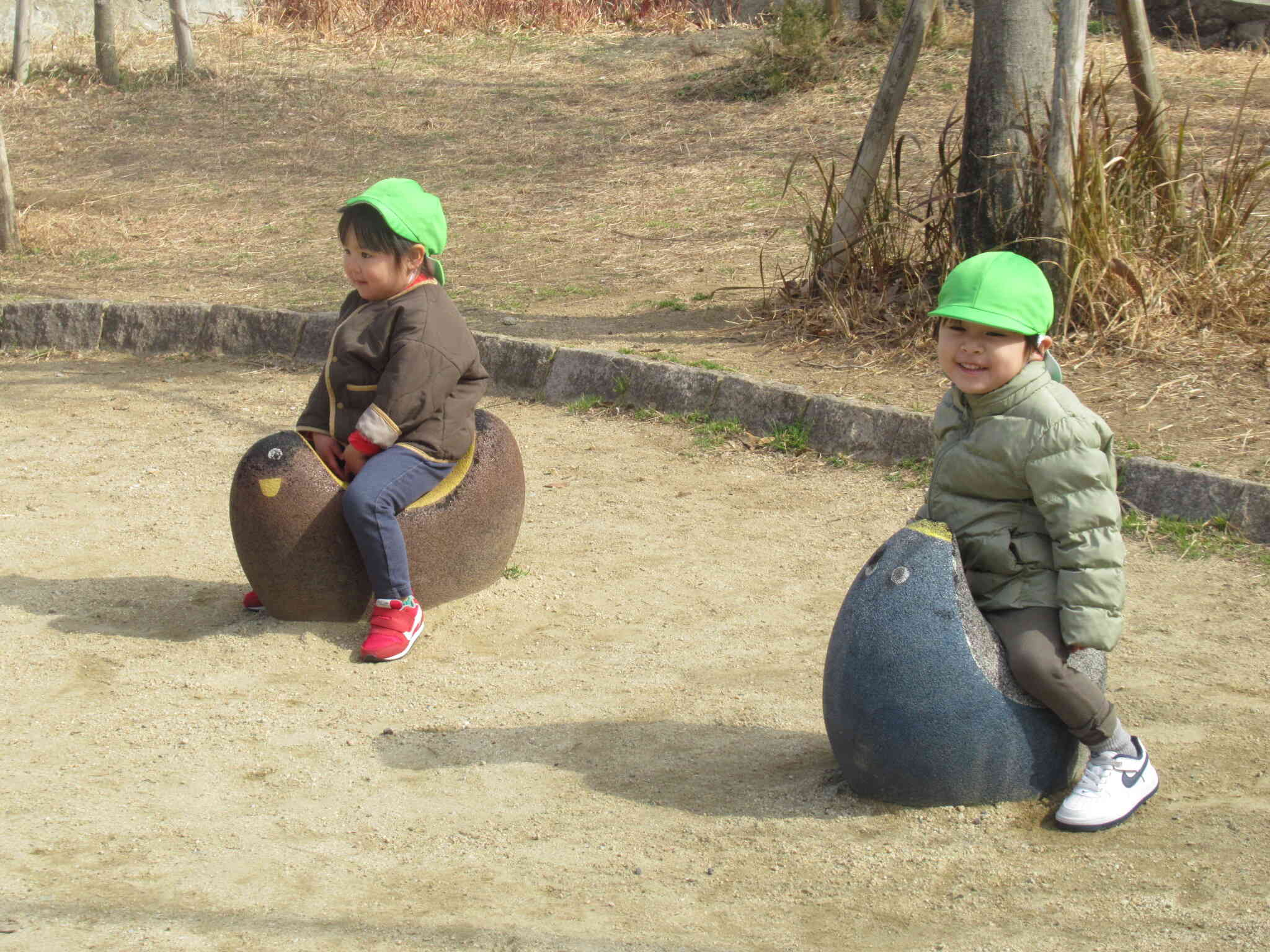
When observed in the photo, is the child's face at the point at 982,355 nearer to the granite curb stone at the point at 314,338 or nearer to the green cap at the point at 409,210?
the green cap at the point at 409,210

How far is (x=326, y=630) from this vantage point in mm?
4633

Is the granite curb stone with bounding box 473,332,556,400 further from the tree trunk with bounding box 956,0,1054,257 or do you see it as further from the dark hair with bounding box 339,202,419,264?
the dark hair with bounding box 339,202,419,264

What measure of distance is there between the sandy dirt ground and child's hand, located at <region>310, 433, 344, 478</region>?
0.54 m

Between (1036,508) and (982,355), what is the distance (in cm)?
39

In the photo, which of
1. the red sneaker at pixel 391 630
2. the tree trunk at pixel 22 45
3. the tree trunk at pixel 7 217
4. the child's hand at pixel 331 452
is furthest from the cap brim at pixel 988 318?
the tree trunk at pixel 22 45

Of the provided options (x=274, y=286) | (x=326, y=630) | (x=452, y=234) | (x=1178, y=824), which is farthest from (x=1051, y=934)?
(x=452, y=234)

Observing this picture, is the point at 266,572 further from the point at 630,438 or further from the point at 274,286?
the point at 274,286

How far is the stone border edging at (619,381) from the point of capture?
17.4 feet

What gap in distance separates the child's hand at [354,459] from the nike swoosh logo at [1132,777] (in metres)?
2.56

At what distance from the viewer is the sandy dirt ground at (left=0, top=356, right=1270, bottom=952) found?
2.92 m

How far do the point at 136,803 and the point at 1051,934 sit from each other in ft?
7.32

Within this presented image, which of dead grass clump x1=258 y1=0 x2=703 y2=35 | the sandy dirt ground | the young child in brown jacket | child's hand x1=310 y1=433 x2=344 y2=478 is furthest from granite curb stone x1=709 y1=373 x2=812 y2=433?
dead grass clump x1=258 y1=0 x2=703 y2=35

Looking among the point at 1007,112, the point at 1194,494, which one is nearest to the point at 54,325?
the point at 1007,112

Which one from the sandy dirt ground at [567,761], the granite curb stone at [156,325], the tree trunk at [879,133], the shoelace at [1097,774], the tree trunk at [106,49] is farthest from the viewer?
the tree trunk at [106,49]
